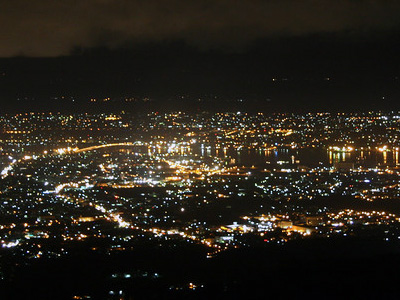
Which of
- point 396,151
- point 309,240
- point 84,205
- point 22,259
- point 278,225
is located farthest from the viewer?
point 396,151

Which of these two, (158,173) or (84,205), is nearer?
(84,205)

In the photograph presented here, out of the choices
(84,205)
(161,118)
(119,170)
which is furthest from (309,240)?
(161,118)

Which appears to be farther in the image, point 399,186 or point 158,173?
point 158,173

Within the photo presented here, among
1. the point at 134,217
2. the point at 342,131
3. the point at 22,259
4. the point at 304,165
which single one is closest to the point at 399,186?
the point at 304,165

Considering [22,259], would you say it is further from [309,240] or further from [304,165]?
[304,165]

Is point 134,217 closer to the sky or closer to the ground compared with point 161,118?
closer to the ground

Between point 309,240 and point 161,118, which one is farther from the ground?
point 161,118

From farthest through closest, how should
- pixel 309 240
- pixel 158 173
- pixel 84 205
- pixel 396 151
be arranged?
pixel 396 151 → pixel 158 173 → pixel 84 205 → pixel 309 240

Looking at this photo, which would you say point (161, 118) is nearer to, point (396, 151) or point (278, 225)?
point (396, 151)

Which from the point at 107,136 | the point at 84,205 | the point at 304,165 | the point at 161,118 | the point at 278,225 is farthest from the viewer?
the point at 161,118
